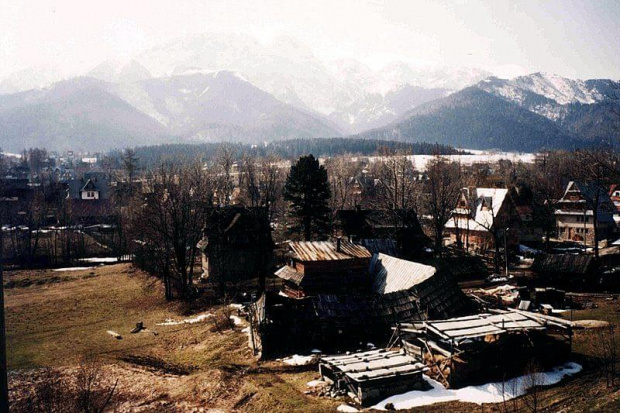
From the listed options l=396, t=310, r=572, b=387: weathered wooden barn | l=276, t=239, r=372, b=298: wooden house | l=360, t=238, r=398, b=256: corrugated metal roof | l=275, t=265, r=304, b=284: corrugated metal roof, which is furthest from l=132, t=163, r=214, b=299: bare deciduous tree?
l=396, t=310, r=572, b=387: weathered wooden barn

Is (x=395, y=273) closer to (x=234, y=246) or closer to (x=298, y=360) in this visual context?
(x=298, y=360)

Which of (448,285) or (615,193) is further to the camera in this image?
(615,193)

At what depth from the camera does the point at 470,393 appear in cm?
2053

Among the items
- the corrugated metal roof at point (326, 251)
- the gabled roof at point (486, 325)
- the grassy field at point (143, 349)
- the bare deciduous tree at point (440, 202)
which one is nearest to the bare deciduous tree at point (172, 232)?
the grassy field at point (143, 349)

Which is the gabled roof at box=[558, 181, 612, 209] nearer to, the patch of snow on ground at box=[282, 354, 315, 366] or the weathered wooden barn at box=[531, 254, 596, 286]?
the weathered wooden barn at box=[531, 254, 596, 286]

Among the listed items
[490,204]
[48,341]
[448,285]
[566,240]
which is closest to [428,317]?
[448,285]

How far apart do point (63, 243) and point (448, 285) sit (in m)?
57.3

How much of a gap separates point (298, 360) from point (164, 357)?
336 inches

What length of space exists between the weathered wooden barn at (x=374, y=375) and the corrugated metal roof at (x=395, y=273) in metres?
9.26

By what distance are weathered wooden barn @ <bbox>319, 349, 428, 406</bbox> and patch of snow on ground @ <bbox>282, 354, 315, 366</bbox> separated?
8.68 feet

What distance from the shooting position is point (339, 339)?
1099 inches

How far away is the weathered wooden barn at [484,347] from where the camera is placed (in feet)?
71.2

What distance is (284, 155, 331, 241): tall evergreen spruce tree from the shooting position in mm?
57469

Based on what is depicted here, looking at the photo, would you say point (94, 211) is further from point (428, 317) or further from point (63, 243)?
point (428, 317)
